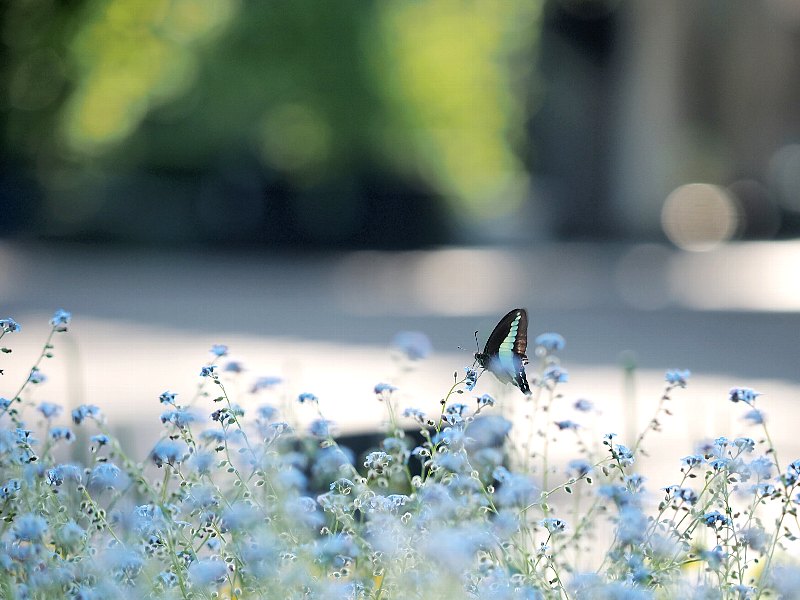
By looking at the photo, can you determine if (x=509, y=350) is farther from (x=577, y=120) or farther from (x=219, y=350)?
(x=577, y=120)

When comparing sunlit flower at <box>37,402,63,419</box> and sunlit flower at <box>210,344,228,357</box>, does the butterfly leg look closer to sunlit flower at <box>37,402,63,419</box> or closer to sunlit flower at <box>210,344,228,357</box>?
sunlit flower at <box>210,344,228,357</box>

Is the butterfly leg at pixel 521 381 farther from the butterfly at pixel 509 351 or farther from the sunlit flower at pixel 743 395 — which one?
the sunlit flower at pixel 743 395

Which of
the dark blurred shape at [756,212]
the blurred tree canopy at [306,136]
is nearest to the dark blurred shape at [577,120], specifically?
the blurred tree canopy at [306,136]

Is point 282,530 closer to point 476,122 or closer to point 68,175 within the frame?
point 476,122

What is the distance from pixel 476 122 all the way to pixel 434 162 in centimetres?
95

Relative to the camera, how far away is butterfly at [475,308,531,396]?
100 inches

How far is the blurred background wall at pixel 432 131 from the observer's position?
17844 millimetres

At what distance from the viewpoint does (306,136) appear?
19.0 m

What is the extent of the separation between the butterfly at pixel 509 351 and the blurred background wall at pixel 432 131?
8.80 m

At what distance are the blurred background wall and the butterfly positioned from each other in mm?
8797

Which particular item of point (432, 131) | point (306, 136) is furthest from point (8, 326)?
point (306, 136)

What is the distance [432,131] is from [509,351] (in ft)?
53.3

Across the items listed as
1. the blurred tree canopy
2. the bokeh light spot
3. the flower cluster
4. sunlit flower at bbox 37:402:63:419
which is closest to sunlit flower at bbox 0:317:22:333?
the flower cluster

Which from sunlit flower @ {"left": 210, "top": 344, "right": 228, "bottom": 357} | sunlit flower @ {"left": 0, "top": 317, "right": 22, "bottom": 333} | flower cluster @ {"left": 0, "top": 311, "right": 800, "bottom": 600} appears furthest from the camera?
sunlit flower @ {"left": 210, "top": 344, "right": 228, "bottom": 357}
